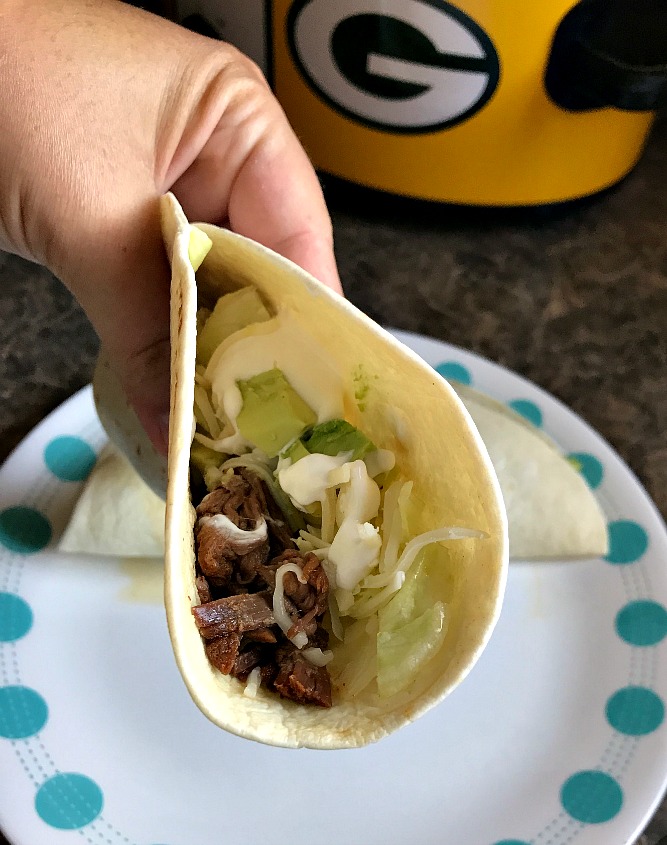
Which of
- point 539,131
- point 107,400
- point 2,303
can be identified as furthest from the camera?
point 2,303

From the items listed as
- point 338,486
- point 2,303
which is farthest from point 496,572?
point 2,303

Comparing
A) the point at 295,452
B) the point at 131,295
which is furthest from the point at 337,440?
the point at 131,295

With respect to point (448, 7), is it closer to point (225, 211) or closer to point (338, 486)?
point (225, 211)

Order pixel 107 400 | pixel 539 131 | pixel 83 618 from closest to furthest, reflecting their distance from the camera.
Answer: pixel 83 618, pixel 107 400, pixel 539 131

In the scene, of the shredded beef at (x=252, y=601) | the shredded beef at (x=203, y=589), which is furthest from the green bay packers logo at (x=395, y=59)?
the shredded beef at (x=203, y=589)

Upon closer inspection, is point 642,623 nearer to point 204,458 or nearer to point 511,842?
point 511,842
